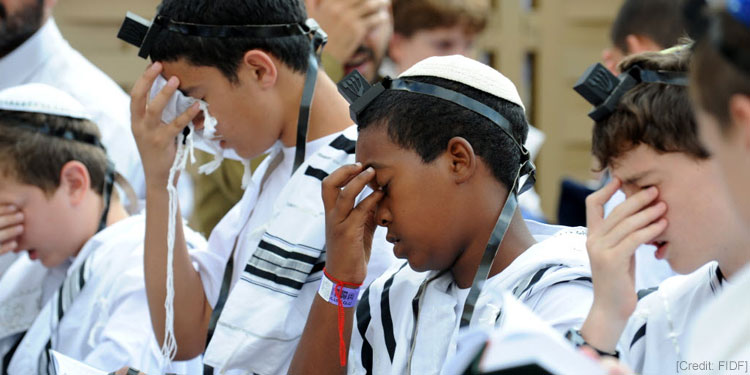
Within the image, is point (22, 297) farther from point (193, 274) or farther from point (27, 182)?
point (193, 274)

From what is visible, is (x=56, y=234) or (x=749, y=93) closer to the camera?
(x=749, y=93)

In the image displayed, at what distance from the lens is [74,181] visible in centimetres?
312

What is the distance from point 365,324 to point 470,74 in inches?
25.2

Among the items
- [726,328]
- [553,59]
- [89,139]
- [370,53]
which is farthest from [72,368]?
[553,59]

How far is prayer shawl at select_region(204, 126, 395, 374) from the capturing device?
229cm

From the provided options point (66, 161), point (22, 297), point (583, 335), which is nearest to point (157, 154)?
point (66, 161)

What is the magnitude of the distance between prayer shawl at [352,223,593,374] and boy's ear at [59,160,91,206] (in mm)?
1214

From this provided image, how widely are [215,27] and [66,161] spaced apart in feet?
3.08

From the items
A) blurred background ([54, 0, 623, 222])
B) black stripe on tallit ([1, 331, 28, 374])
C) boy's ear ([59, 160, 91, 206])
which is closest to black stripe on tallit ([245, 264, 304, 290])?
boy's ear ([59, 160, 91, 206])

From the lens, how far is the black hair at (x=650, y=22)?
330 cm

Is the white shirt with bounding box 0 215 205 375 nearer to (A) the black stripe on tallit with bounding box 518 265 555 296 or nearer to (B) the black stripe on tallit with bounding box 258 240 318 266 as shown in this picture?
(B) the black stripe on tallit with bounding box 258 240 318 266

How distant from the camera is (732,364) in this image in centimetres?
121

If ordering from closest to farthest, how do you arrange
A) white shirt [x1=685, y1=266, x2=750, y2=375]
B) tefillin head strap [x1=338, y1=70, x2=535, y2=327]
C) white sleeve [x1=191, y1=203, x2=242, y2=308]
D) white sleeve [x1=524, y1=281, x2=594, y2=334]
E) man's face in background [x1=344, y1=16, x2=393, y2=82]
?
white shirt [x1=685, y1=266, x2=750, y2=375]
white sleeve [x1=524, y1=281, x2=594, y2=334]
tefillin head strap [x1=338, y1=70, x2=535, y2=327]
white sleeve [x1=191, y1=203, x2=242, y2=308]
man's face in background [x1=344, y1=16, x2=393, y2=82]

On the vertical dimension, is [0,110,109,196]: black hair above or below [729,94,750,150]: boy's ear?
below
